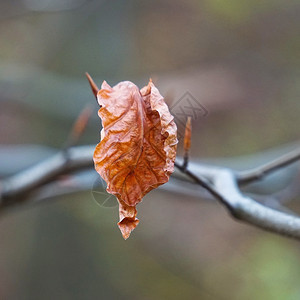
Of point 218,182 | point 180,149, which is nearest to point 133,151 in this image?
point 218,182

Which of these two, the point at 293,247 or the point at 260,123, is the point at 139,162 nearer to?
the point at 293,247

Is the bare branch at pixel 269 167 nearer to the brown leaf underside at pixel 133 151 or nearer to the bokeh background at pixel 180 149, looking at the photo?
the brown leaf underside at pixel 133 151

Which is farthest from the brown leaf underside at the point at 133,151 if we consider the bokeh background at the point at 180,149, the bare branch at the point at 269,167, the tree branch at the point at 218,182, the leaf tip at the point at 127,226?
the bokeh background at the point at 180,149

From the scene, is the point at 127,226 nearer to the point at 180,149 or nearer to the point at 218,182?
the point at 218,182

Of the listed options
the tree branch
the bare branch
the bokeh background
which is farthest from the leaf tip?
the bokeh background

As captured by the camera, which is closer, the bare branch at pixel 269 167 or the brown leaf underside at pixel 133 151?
the brown leaf underside at pixel 133 151

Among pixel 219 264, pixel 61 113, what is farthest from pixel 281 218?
pixel 219 264

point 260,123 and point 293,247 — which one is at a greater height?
point 260,123
